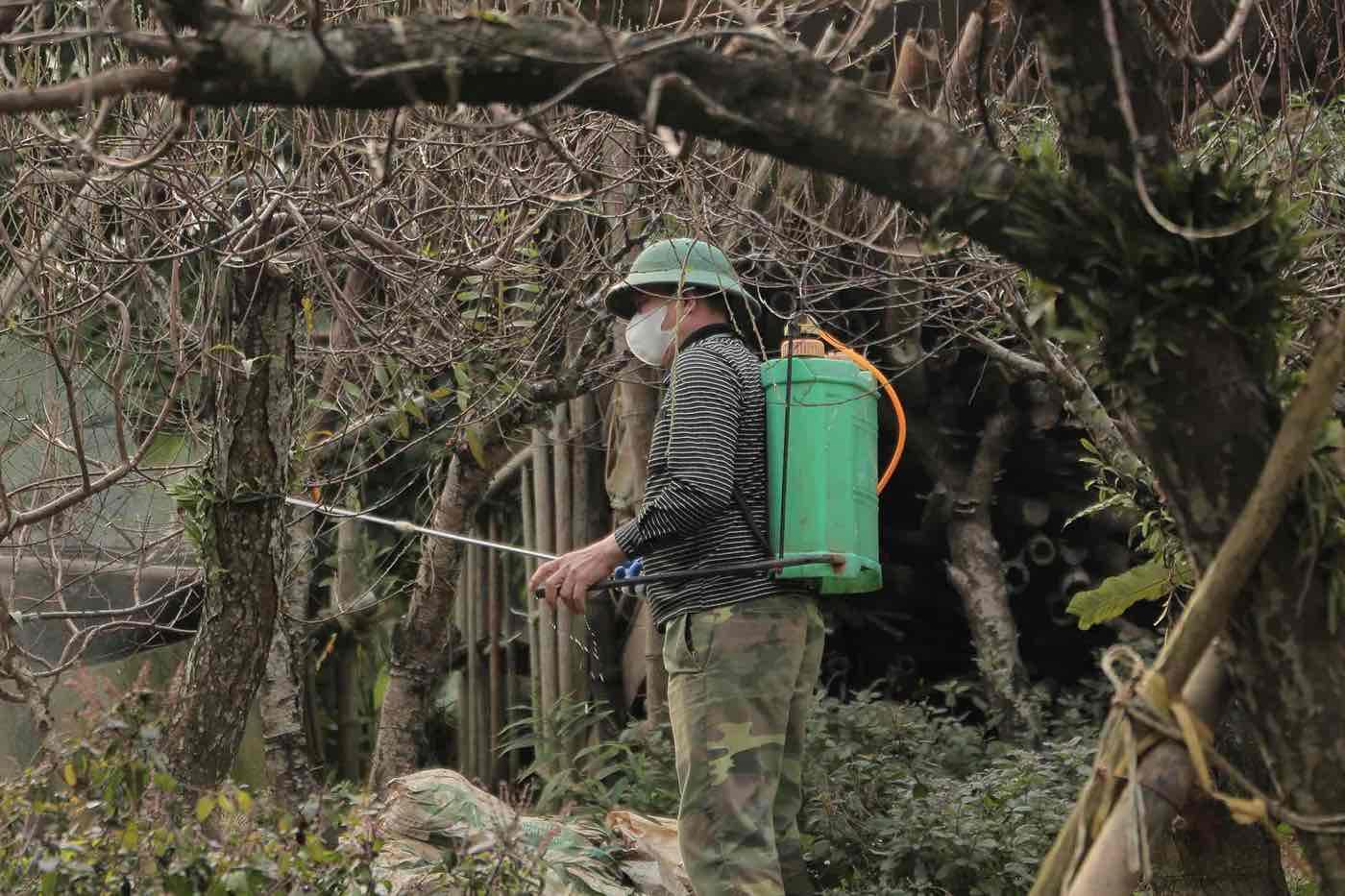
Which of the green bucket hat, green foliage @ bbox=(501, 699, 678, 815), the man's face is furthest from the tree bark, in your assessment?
green foliage @ bbox=(501, 699, 678, 815)

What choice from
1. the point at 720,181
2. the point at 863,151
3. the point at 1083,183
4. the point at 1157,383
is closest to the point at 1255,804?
the point at 1157,383

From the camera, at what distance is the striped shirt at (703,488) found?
4094 millimetres

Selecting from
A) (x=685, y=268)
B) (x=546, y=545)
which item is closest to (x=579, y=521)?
(x=546, y=545)

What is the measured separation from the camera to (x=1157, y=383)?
2.33m

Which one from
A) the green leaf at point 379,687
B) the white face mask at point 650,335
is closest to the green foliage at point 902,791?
the green leaf at point 379,687

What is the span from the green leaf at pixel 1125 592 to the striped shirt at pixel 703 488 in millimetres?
1165

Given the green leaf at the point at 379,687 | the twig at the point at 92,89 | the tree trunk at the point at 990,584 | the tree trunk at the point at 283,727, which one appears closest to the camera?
the twig at the point at 92,89

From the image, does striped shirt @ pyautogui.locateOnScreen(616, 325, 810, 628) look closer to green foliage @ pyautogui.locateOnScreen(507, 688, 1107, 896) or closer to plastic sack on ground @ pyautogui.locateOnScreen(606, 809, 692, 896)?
plastic sack on ground @ pyautogui.locateOnScreen(606, 809, 692, 896)

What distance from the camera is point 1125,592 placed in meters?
4.93

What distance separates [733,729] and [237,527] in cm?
162

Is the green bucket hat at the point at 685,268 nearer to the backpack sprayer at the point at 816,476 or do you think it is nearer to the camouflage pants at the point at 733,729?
the backpack sprayer at the point at 816,476

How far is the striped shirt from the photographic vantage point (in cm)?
409

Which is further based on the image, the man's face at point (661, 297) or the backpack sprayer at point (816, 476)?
the man's face at point (661, 297)

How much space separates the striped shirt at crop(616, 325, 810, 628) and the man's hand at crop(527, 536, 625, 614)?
0.06 m
